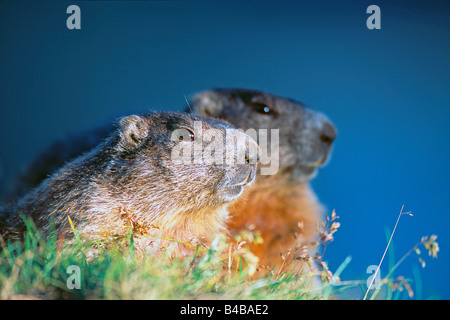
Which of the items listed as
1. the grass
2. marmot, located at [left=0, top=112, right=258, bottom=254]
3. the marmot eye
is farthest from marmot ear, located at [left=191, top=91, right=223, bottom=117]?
the grass

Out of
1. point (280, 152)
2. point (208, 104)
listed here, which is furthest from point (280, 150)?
Result: point (208, 104)

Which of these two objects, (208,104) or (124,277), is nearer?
(124,277)

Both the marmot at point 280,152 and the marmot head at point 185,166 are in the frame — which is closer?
the marmot head at point 185,166

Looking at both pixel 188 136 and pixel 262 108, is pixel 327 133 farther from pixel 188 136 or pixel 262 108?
pixel 188 136

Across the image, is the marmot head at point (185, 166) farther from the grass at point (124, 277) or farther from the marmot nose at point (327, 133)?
the marmot nose at point (327, 133)

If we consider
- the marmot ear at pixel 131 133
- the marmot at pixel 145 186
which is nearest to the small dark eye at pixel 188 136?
the marmot at pixel 145 186

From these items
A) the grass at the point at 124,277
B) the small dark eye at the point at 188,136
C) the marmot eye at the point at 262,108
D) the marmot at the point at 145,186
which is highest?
the marmot eye at the point at 262,108

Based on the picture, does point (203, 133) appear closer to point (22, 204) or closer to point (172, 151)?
point (172, 151)
